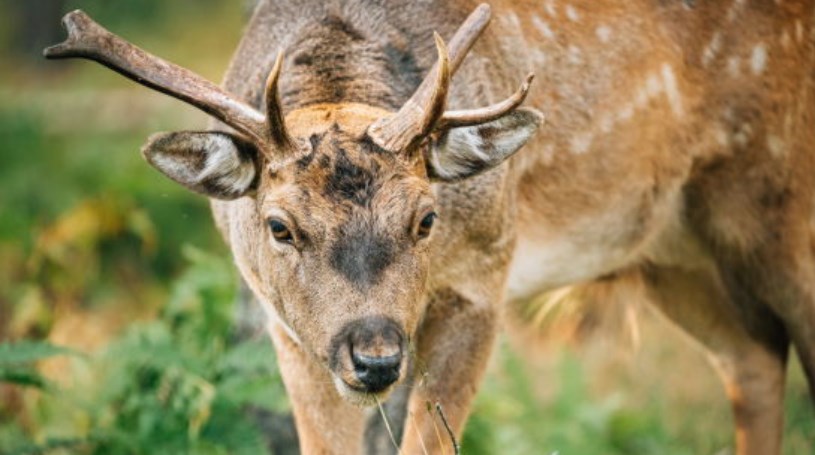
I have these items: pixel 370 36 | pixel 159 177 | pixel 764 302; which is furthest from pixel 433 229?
pixel 159 177

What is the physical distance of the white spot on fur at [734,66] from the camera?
23.2 ft

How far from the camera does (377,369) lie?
5.11 meters

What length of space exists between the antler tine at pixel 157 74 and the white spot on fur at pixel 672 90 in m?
2.26

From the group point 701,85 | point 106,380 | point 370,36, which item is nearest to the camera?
point 370,36

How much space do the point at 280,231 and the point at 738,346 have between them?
3.28 m

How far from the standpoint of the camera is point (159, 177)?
12.0 meters

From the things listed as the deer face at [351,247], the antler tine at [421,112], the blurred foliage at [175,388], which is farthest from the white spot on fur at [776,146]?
the blurred foliage at [175,388]

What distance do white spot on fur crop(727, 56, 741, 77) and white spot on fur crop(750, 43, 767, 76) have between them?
0.06 meters

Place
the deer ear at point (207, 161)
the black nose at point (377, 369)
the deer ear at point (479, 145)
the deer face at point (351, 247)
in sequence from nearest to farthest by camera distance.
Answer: the black nose at point (377, 369)
the deer face at point (351, 247)
the deer ear at point (207, 161)
the deer ear at point (479, 145)

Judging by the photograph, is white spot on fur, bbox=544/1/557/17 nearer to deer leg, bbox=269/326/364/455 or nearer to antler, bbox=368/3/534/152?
antler, bbox=368/3/534/152

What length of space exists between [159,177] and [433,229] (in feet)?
22.0

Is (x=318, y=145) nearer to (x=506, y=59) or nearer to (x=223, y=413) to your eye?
(x=506, y=59)

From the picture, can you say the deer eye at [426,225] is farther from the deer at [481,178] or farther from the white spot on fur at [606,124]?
the white spot on fur at [606,124]

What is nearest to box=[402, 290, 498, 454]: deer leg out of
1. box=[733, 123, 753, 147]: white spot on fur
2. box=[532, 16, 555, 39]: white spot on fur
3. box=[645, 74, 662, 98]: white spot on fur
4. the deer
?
the deer
